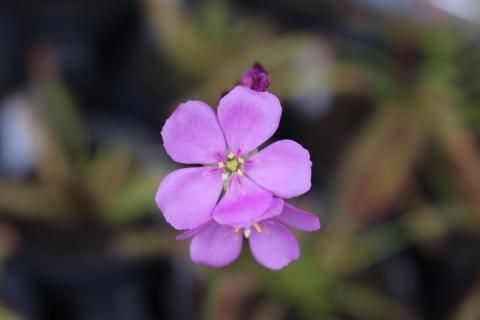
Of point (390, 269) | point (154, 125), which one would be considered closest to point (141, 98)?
point (154, 125)

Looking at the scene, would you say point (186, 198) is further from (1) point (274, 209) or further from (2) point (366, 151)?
(2) point (366, 151)

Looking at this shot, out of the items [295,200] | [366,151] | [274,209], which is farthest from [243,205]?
[366,151]

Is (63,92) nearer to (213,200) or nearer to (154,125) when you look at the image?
(154,125)

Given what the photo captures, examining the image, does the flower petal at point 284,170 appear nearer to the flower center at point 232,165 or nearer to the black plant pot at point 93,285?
the flower center at point 232,165

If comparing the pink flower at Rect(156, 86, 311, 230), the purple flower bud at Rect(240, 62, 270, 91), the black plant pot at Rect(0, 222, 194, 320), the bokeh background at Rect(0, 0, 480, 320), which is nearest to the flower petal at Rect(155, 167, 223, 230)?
the pink flower at Rect(156, 86, 311, 230)

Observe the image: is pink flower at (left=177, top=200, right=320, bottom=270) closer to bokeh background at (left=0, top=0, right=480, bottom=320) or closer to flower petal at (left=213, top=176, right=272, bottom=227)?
flower petal at (left=213, top=176, right=272, bottom=227)

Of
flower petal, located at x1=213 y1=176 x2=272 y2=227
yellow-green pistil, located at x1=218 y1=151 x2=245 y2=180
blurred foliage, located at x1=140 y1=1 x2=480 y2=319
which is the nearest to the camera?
flower petal, located at x1=213 y1=176 x2=272 y2=227

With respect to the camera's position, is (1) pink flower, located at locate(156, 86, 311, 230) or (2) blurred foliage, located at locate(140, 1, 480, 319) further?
(2) blurred foliage, located at locate(140, 1, 480, 319)

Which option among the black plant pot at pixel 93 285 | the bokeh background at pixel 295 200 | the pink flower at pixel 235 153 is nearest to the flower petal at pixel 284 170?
the pink flower at pixel 235 153
